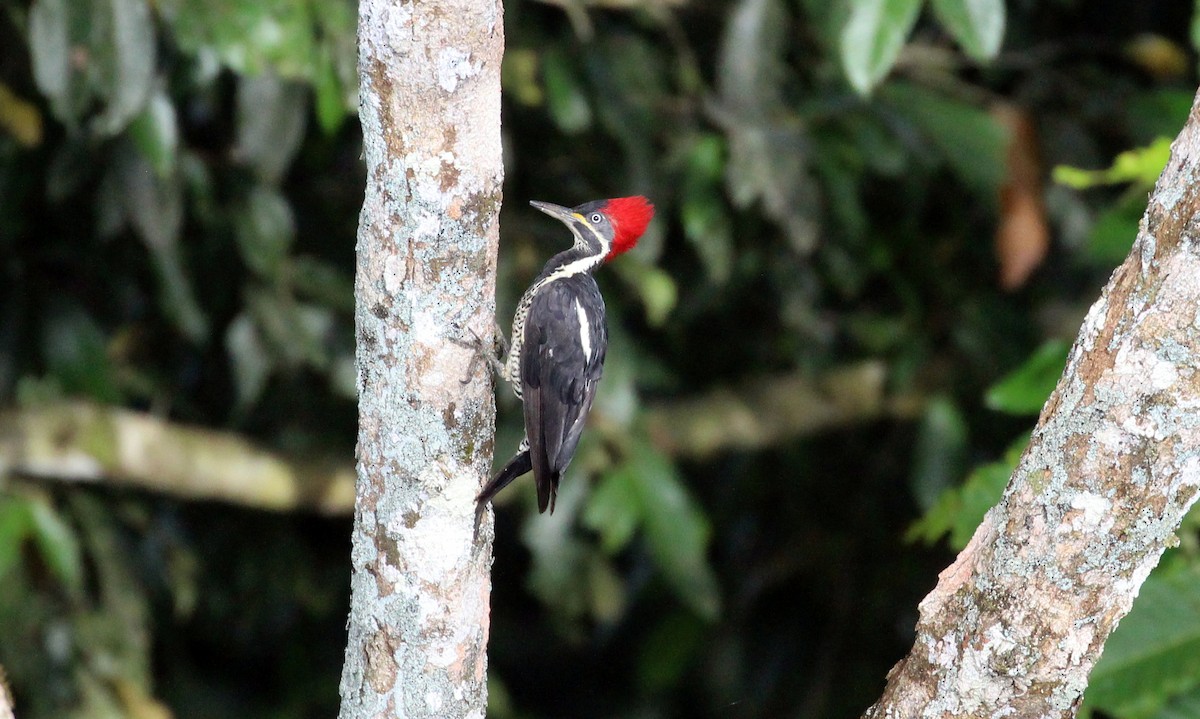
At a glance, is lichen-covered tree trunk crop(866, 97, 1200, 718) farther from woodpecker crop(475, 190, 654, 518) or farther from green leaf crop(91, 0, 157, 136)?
green leaf crop(91, 0, 157, 136)

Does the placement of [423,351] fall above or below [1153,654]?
above

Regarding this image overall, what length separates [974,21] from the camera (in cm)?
287

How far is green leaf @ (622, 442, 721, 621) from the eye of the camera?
Answer: 424cm

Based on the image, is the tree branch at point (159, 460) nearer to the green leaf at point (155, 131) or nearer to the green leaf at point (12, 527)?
the green leaf at point (12, 527)

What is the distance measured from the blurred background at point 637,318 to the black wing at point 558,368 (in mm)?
774

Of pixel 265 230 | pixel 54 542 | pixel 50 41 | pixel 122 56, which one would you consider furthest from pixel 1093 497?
pixel 54 542

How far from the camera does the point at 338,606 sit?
572cm

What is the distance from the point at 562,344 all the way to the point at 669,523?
140 centimetres

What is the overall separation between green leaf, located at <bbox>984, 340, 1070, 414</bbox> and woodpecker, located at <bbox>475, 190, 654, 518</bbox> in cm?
91

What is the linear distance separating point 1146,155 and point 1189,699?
3.85 ft

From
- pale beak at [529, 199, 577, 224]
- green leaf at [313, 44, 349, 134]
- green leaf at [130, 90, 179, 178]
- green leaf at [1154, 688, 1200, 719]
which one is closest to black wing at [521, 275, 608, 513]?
pale beak at [529, 199, 577, 224]

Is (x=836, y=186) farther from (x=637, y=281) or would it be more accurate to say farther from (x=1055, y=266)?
(x=1055, y=266)

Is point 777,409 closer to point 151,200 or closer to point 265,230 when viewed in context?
point 265,230

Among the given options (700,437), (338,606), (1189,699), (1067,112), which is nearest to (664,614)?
(700,437)
